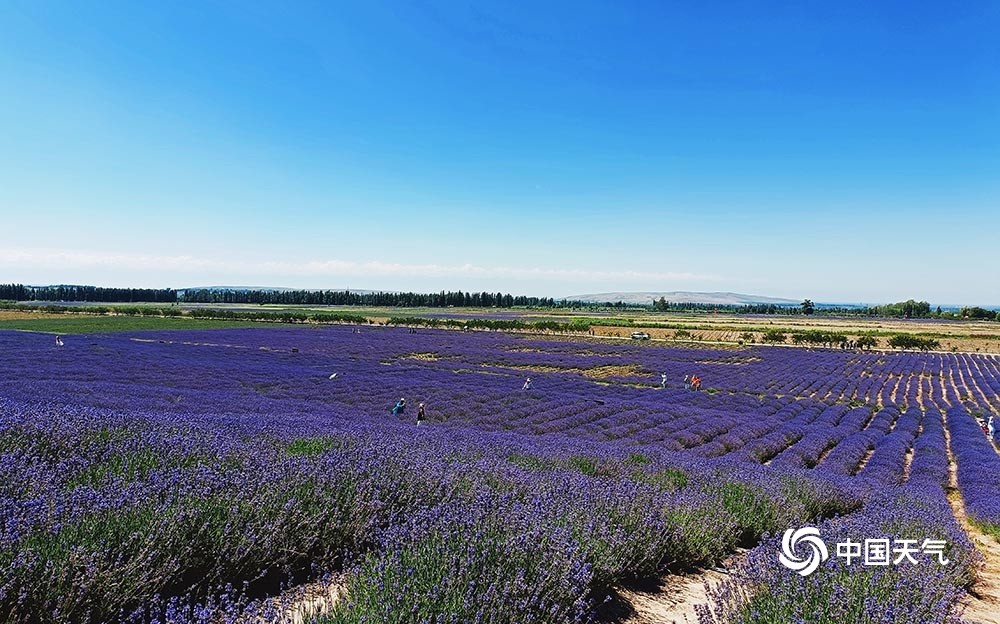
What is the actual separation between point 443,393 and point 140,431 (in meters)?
15.2

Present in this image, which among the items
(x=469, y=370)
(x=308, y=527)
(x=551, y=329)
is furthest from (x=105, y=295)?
(x=308, y=527)

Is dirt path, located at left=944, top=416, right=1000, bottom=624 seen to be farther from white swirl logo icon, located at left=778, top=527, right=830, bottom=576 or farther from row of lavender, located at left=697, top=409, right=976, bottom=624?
white swirl logo icon, located at left=778, top=527, right=830, bottom=576

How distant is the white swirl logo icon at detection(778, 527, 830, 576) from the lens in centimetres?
356

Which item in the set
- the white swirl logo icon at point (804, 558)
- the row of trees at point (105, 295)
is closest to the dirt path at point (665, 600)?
the white swirl logo icon at point (804, 558)

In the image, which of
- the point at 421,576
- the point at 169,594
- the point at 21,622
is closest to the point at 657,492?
the point at 421,576

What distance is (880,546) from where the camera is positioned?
165 inches

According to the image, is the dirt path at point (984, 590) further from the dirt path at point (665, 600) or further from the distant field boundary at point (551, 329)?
the distant field boundary at point (551, 329)

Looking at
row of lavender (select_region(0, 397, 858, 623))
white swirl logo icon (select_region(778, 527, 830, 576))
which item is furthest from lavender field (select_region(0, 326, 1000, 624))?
white swirl logo icon (select_region(778, 527, 830, 576))

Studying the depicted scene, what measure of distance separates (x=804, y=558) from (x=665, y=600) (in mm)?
1062

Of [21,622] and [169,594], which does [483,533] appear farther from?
[21,622]

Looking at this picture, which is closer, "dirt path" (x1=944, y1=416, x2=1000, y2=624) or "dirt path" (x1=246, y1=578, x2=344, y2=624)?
"dirt path" (x1=246, y1=578, x2=344, y2=624)

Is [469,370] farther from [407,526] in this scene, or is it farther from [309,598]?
[309,598]
